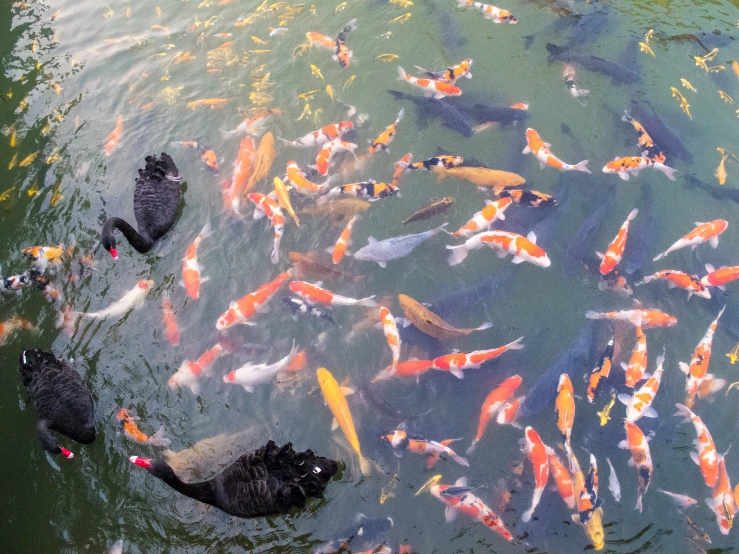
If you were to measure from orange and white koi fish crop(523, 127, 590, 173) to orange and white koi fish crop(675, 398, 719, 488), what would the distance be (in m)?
3.34

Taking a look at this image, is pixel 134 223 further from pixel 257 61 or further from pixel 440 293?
pixel 440 293

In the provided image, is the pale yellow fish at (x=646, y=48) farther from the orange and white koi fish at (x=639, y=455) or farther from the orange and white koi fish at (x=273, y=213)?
the orange and white koi fish at (x=273, y=213)

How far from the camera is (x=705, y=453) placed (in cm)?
489

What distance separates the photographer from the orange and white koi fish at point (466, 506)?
457 cm

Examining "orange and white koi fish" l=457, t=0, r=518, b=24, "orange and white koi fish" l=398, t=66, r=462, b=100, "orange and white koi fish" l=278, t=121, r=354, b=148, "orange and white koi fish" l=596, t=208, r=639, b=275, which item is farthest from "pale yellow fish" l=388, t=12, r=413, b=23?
"orange and white koi fish" l=596, t=208, r=639, b=275

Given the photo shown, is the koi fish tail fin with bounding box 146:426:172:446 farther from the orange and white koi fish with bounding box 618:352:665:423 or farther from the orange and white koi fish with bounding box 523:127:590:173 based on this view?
the orange and white koi fish with bounding box 523:127:590:173

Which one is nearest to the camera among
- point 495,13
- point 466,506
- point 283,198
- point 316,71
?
point 466,506

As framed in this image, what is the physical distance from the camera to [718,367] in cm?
546

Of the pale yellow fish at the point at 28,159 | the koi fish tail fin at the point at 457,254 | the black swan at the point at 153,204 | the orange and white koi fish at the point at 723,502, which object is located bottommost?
the orange and white koi fish at the point at 723,502

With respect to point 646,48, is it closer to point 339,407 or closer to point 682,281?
point 682,281

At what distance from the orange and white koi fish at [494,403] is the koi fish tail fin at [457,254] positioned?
1606mm

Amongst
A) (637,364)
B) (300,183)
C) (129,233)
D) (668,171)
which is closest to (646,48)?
(668,171)

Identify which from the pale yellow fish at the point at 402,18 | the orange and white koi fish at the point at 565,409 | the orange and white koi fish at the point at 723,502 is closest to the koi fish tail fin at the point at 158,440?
the orange and white koi fish at the point at 565,409

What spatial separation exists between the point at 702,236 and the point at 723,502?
9.99ft
